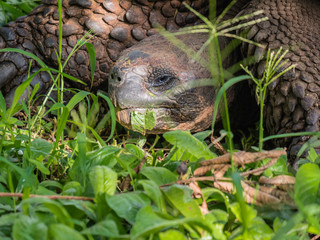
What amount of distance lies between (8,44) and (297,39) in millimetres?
1611

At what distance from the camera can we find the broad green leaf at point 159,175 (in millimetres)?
1299

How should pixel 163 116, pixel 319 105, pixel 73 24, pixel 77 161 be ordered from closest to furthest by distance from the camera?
pixel 77 161 → pixel 319 105 → pixel 163 116 → pixel 73 24

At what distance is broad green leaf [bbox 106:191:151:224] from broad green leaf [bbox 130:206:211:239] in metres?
0.07

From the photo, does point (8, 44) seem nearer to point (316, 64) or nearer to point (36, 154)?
point (36, 154)

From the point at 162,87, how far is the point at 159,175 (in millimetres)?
1065

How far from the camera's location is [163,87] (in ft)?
7.67

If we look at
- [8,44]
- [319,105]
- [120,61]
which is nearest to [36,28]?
[8,44]

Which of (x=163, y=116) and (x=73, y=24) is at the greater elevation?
(x=73, y=24)

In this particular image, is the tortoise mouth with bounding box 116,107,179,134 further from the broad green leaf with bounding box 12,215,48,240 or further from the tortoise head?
the broad green leaf with bounding box 12,215,48,240

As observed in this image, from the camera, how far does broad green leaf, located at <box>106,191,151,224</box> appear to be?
114 centimetres

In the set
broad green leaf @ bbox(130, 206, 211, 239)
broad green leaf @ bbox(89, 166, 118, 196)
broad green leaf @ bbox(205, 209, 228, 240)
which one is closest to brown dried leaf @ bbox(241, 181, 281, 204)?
broad green leaf @ bbox(205, 209, 228, 240)

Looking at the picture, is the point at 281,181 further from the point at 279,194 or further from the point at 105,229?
the point at 105,229

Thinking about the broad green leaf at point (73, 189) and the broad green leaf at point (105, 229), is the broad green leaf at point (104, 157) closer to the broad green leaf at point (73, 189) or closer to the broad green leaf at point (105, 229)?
the broad green leaf at point (73, 189)

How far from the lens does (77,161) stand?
1454 mm
